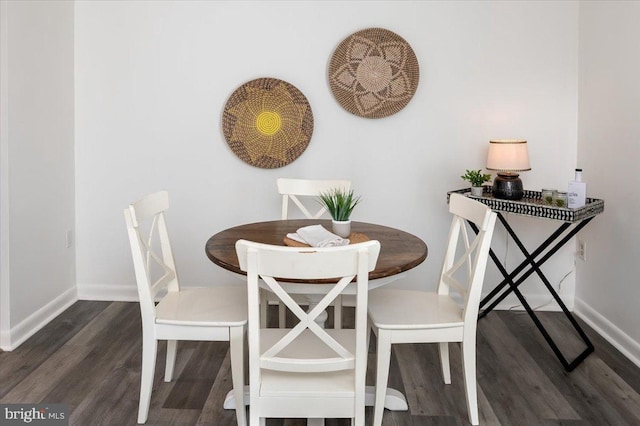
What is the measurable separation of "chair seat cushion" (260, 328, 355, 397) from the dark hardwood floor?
494mm

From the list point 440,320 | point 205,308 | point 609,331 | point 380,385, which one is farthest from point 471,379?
point 609,331

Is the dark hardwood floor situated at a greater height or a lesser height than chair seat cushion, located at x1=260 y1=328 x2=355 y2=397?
lesser

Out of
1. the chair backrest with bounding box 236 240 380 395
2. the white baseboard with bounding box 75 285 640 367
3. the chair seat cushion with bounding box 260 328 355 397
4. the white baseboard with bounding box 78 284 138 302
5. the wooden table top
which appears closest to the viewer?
the chair backrest with bounding box 236 240 380 395

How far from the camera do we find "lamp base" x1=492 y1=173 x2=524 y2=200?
3.08 m

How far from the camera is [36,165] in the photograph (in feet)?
10.5

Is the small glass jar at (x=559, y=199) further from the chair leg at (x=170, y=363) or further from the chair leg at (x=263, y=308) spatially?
the chair leg at (x=170, y=363)

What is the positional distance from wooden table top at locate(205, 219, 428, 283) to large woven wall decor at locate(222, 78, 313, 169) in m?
0.89

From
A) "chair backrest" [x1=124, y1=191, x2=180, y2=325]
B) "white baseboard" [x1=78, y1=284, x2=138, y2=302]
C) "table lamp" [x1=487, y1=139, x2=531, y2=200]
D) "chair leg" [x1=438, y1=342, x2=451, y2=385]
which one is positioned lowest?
"chair leg" [x1=438, y1=342, x2=451, y2=385]

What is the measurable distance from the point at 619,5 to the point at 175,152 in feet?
8.98

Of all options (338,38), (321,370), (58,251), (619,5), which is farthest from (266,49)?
(321,370)

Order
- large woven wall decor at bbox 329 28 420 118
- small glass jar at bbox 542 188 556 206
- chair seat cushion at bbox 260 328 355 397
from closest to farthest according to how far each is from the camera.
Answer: chair seat cushion at bbox 260 328 355 397 → small glass jar at bbox 542 188 556 206 → large woven wall decor at bbox 329 28 420 118

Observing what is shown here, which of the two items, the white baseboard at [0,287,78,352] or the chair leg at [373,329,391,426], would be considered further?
the white baseboard at [0,287,78,352]

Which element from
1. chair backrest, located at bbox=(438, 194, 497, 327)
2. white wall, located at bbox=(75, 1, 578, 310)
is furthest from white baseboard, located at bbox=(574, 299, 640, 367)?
chair backrest, located at bbox=(438, 194, 497, 327)

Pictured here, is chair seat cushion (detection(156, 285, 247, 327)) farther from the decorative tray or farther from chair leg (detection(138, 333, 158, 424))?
the decorative tray
